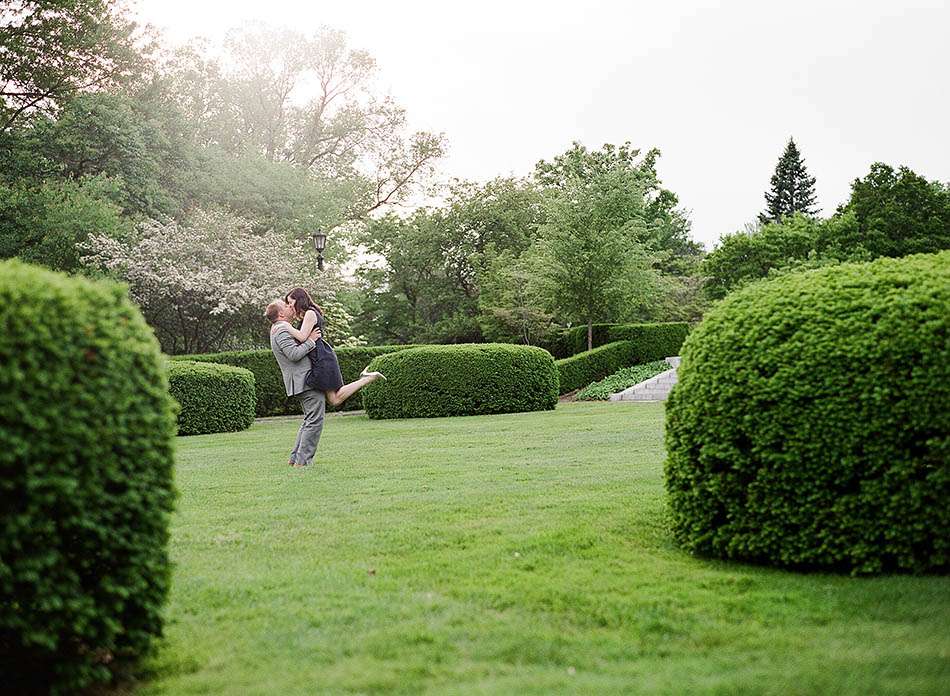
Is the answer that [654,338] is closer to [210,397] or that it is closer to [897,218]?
[897,218]

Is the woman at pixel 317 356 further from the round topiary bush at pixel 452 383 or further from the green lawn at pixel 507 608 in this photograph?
the round topiary bush at pixel 452 383

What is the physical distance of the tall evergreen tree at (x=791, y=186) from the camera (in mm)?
61656

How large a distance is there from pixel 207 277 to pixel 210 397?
823 centimetres

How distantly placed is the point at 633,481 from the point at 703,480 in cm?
266

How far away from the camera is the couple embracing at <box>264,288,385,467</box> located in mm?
9438

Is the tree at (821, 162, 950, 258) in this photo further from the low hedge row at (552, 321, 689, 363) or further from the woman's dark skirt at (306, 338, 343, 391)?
the woman's dark skirt at (306, 338, 343, 391)

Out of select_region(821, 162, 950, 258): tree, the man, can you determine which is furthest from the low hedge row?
the man

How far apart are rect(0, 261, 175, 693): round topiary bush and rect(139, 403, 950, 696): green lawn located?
34 centimetres

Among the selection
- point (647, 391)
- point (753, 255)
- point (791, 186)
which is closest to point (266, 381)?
point (647, 391)

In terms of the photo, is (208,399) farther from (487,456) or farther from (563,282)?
(563,282)

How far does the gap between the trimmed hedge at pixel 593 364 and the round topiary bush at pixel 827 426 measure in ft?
61.8

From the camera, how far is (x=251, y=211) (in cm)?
3117

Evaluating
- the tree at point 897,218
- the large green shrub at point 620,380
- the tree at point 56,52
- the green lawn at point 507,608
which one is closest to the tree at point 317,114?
the tree at point 56,52

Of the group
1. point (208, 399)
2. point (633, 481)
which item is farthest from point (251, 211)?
point (633, 481)
